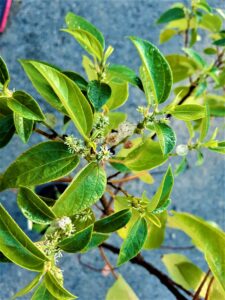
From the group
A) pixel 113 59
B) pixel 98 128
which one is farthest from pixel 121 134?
pixel 113 59

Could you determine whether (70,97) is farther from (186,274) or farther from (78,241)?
(186,274)

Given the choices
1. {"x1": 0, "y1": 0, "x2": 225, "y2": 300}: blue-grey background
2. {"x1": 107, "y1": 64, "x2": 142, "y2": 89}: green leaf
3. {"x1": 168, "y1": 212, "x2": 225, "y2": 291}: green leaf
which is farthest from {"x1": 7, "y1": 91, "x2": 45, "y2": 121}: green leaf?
{"x1": 0, "y1": 0, "x2": 225, "y2": 300}: blue-grey background

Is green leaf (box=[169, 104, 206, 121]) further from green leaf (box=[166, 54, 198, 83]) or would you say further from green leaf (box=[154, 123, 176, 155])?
green leaf (box=[166, 54, 198, 83])

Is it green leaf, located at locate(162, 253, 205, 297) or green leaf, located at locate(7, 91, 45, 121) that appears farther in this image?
green leaf, located at locate(162, 253, 205, 297)

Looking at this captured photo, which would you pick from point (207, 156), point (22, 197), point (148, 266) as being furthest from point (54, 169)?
point (207, 156)

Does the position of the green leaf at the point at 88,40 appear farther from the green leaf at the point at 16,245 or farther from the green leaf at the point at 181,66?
the green leaf at the point at 181,66

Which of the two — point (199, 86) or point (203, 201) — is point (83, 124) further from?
point (203, 201)
